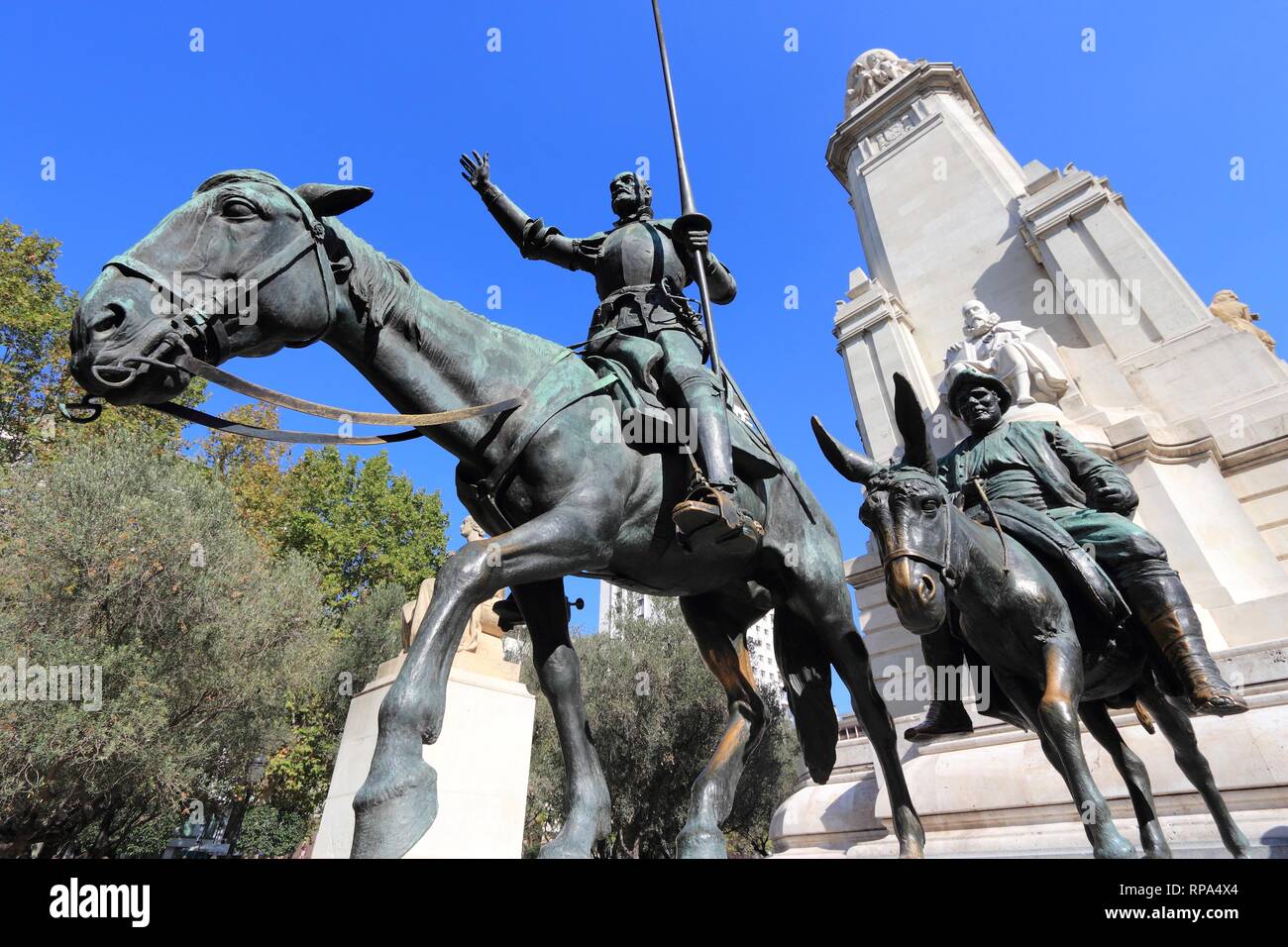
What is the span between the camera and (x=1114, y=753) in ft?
15.3

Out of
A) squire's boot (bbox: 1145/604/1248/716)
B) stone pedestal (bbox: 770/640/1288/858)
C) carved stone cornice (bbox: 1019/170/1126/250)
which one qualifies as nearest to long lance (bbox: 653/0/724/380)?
squire's boot (bbox: 1145/604/1248/716)

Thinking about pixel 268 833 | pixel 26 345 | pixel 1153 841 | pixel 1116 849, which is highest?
pixel 26 345

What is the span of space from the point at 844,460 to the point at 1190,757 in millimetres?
2909

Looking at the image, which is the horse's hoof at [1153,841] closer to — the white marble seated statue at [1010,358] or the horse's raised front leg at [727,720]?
the horse's raised front leg at [727,720]

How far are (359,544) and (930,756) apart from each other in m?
25.9

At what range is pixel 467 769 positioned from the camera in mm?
6402

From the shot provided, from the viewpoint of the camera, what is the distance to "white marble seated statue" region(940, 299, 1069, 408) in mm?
11414

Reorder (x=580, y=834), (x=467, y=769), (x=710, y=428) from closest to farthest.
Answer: (x=580, y=834), (x=710, y=428), (x=467, y=769)

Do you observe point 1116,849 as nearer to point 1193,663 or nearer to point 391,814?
point 1193,663

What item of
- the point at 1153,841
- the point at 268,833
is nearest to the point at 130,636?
the point at 1153,841

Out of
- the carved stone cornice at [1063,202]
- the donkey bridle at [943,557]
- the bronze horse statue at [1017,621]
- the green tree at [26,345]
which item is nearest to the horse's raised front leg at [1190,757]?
the bronze horse statue at [1017,621]

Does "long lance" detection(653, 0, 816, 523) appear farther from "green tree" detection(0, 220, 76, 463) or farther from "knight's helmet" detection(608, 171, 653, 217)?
"green tree" detection(0, 220, 76, 463)

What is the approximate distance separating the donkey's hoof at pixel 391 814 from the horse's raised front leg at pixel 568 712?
33.6 inches

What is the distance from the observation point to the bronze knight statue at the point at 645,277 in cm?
359
